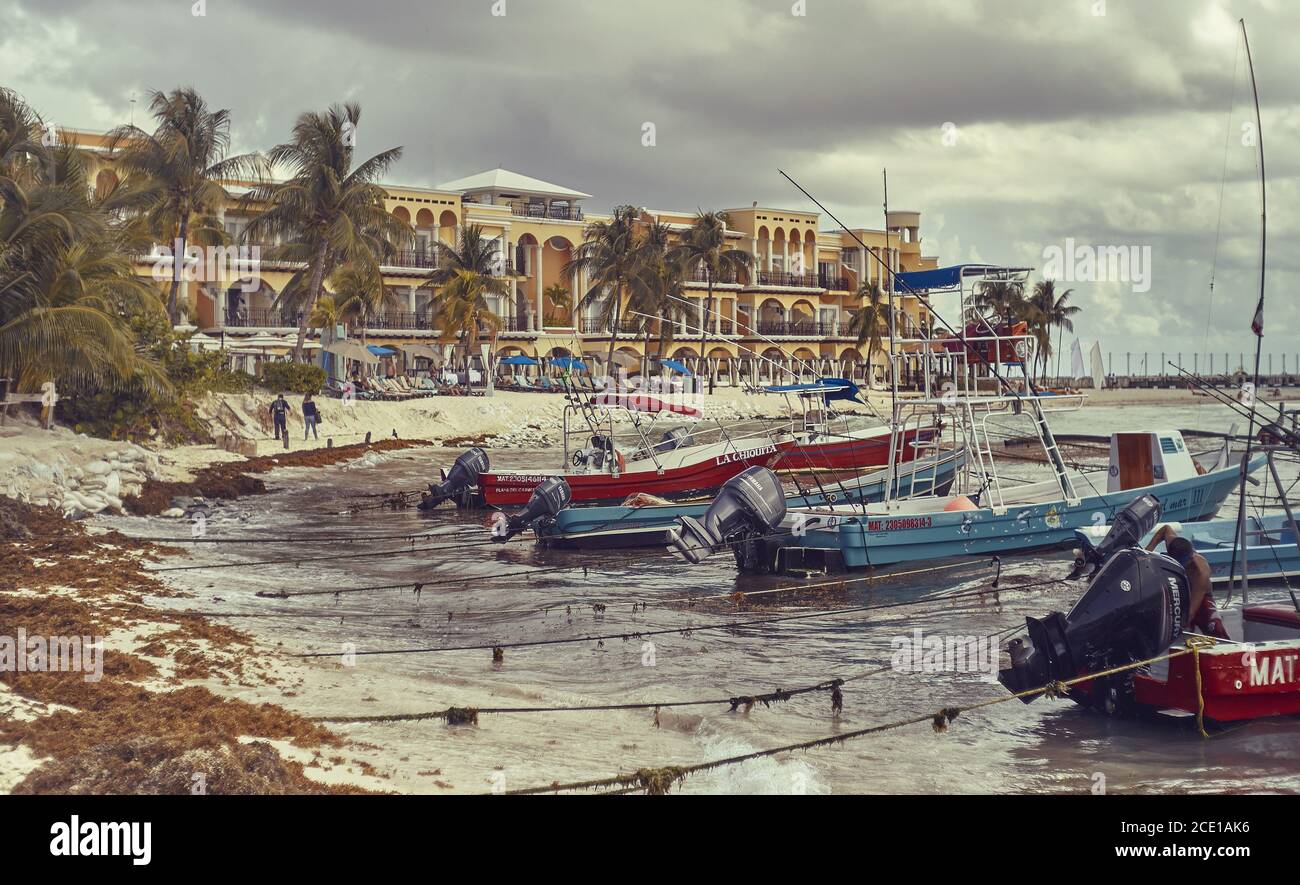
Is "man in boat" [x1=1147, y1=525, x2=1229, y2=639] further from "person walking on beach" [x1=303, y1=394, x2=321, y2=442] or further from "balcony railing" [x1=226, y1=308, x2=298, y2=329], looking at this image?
"balcony railing" [x1=226, y1=308, x2=298, y2=329]

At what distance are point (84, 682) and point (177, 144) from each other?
34233mm

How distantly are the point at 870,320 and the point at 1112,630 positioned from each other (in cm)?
7000

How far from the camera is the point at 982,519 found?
61.5 ft

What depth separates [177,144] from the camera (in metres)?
40.4

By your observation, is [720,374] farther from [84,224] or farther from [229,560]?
[229,560]

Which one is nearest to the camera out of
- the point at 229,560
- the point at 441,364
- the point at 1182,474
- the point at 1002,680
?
the point at 1002,680

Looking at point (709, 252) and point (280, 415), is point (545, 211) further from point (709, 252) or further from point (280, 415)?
point (280, 415)

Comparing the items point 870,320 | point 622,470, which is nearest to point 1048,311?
point 870,320

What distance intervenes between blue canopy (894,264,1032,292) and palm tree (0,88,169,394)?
16.4 meters

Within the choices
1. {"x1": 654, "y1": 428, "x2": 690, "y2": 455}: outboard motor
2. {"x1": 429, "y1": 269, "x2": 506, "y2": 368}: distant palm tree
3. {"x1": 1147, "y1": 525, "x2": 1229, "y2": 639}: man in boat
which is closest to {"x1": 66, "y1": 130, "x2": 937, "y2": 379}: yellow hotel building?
{"x1": 429, "y1": 269, "x2": 506, "y2": 368}: distant palm tree

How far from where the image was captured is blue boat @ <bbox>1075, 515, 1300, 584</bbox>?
16.3 metres

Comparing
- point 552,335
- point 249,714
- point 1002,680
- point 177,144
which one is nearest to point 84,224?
point 177,144

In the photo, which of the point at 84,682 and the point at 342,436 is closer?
the point at 84,682
